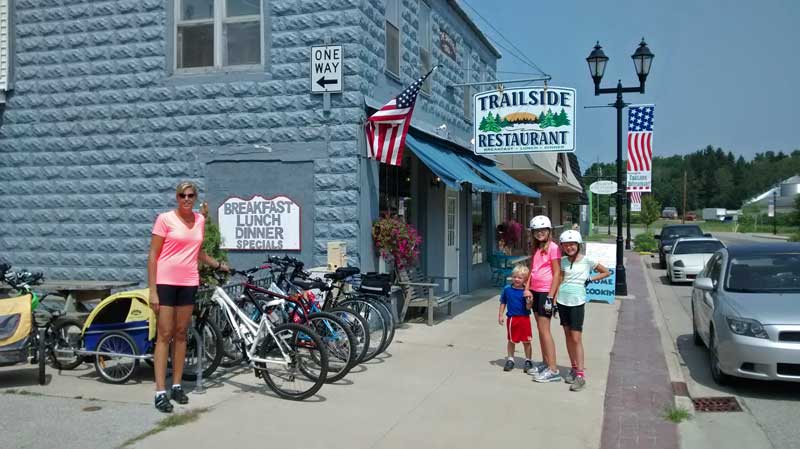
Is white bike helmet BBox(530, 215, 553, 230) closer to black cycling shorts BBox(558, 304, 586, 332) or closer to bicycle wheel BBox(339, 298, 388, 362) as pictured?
black cycling shorts BBox(558, 304, 586, 332)

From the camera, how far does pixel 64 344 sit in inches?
295

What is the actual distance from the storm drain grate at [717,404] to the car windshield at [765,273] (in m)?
1.39

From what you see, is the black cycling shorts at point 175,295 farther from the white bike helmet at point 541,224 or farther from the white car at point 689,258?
the white car at point 689,258

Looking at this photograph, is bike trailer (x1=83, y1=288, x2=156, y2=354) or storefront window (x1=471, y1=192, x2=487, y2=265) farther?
storefront window (x1=471, y1=192, x2=487, y2=265)

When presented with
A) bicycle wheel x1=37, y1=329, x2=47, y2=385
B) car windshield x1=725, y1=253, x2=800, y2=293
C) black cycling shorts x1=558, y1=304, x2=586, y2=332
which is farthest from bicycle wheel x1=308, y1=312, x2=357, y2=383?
car windshield x1=725, y1=253, x2=800, y2=293

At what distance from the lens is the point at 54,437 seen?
17.8 feet

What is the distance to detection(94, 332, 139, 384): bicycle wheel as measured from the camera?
6.95 meters

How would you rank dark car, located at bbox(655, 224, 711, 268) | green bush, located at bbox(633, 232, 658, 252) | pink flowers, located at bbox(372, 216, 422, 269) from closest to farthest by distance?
pink flowers, located at bbox(372, 216, 422, 269), dark car, located at bbox(655, 224, 711, 268), green bush, located at bbox(633, 232, 658, 252)

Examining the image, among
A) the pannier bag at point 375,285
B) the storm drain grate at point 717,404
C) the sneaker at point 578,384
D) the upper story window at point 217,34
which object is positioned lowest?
the storm drain grate at point 717,404

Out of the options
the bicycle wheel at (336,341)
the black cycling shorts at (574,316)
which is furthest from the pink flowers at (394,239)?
the black cycling shorts at (574,316)

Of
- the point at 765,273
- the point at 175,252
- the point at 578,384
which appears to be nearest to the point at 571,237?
the point at 578,384

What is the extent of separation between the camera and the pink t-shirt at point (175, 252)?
612 centimetres

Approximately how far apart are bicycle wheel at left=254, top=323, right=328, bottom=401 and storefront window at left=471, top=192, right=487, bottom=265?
9.88 metres

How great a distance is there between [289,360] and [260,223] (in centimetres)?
377
